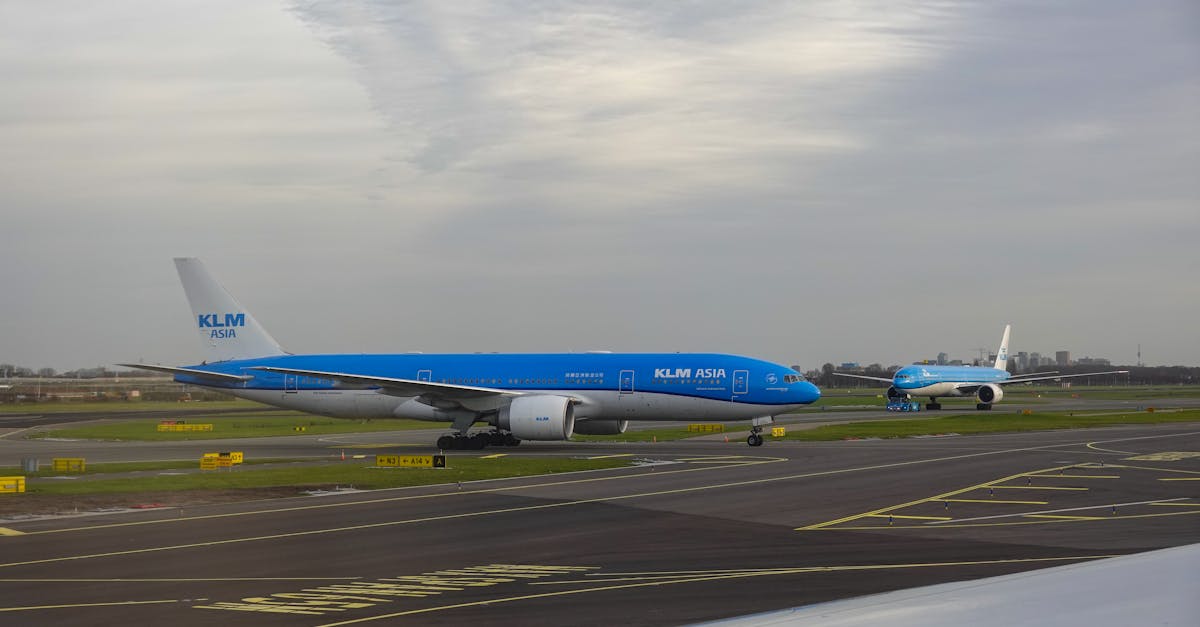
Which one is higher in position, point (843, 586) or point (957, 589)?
point (957, 589)

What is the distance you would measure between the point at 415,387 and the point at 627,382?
29.0 ft

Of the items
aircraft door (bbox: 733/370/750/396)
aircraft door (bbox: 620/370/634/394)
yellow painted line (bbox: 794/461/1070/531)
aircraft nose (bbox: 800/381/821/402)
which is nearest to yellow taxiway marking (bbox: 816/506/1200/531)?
yellow painted line (bbox: 794/461/1070/531)

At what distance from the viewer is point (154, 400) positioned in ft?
357

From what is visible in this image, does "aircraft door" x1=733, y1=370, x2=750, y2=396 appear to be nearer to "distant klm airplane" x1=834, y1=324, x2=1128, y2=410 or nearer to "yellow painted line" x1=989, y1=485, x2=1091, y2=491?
"yellow painted line" x1=989, y1=485, x2=1091, y2=491

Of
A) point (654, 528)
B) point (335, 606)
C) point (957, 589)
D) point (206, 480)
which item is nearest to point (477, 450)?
point (206, 480)

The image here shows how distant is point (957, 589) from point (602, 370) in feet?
134

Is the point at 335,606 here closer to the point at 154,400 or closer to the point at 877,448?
the point at 877,448

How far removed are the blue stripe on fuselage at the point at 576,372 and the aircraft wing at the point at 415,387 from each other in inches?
48.1

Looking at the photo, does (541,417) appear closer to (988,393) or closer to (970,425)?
(970,425)

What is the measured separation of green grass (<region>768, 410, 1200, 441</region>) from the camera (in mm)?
54969

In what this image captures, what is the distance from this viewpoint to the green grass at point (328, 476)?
1121 inches

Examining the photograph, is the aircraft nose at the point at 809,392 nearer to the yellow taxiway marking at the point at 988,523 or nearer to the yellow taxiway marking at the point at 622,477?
the yellow taxiway marking at the point at 622,477

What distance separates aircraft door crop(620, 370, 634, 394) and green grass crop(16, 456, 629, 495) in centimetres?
709

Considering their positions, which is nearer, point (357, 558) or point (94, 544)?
point (357, 558)
